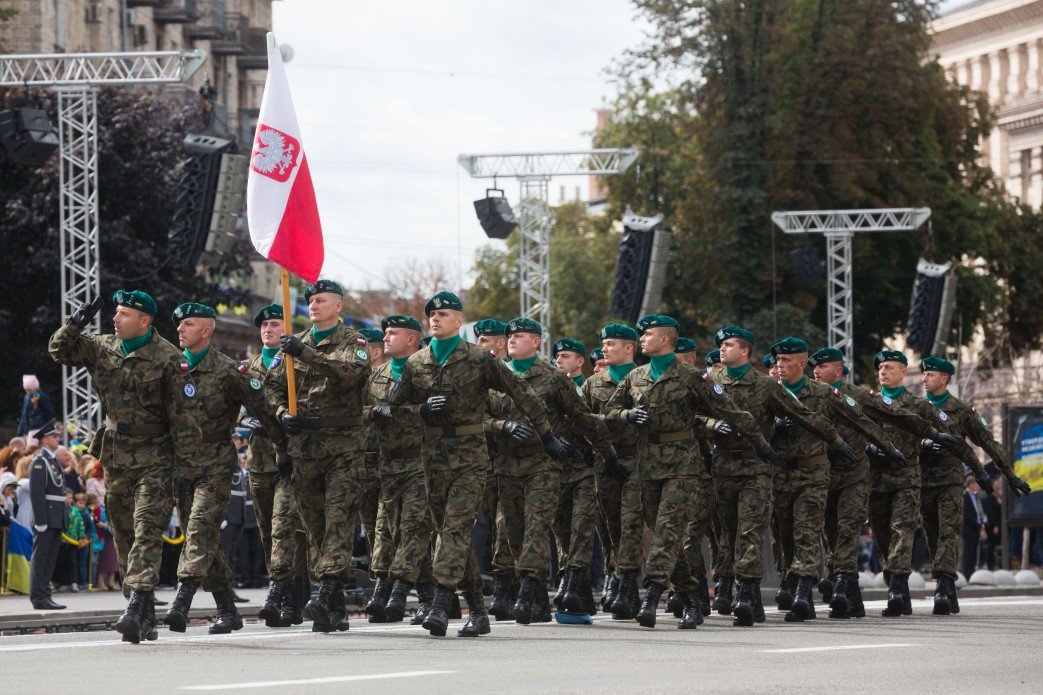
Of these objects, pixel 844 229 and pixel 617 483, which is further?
pixel 844 229

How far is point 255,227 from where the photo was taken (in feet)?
47.8

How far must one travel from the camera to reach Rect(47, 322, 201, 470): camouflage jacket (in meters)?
12.8

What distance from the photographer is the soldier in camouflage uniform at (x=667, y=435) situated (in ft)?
46.8

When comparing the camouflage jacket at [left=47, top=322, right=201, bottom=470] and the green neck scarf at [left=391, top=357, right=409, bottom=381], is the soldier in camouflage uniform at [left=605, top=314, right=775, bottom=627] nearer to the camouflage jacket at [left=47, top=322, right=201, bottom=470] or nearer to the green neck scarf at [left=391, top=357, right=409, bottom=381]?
the green neck scarf at [left=391, top=357, right=409, bottom=381]

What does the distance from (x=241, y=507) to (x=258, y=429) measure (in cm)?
832

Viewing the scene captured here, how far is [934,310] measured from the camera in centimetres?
4119

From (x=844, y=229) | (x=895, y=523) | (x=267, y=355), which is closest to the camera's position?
(x=267, y=355)

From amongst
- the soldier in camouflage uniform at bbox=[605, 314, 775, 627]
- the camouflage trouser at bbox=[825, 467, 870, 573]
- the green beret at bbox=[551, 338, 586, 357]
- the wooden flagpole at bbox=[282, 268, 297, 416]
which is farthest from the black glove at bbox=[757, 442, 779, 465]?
the wooden flagpole at bbox=[282, 268, 297, 416]

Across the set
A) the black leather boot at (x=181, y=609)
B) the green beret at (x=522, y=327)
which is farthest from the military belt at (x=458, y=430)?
the black leather boot at (x=181, y=609)

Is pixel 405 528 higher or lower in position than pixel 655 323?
lower

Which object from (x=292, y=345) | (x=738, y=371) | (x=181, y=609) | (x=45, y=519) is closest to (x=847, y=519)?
(x=738, y=371)

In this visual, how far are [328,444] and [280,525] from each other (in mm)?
851

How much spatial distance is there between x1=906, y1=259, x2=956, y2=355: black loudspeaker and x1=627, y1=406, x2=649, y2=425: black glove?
2746 centimetres

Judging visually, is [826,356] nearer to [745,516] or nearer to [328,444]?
[745,516]
